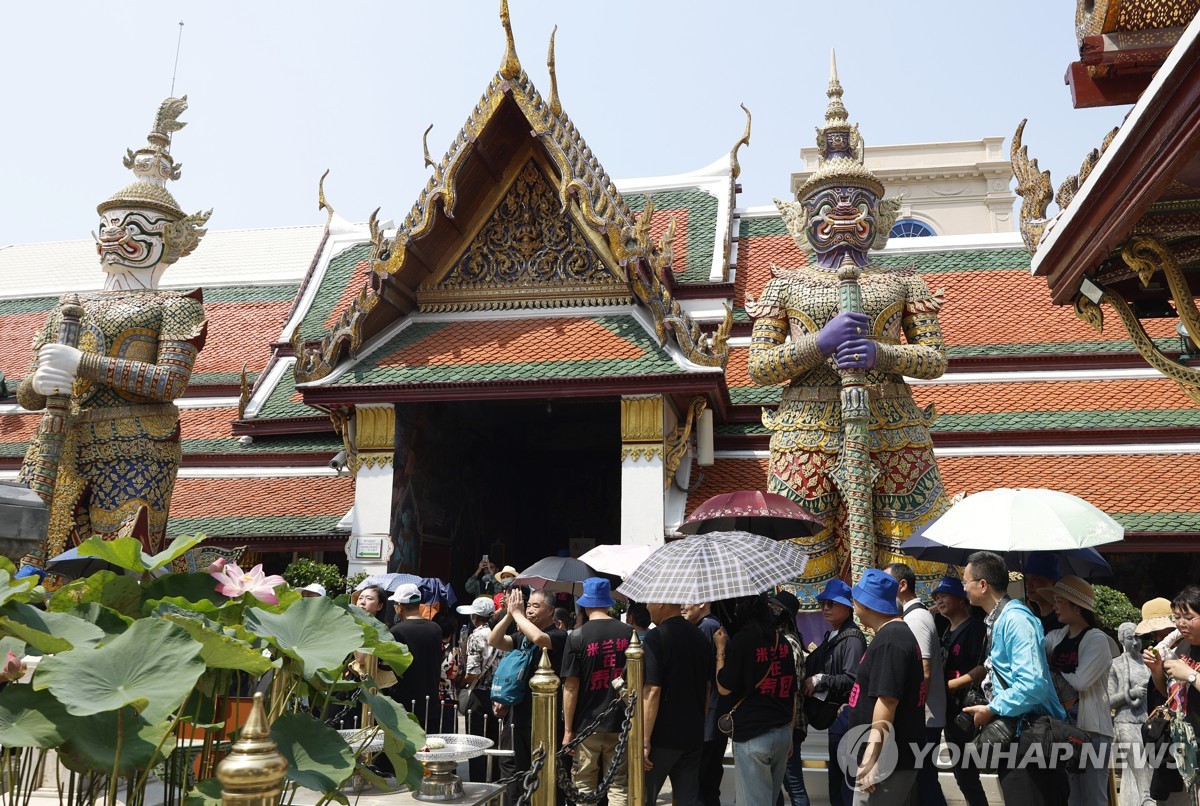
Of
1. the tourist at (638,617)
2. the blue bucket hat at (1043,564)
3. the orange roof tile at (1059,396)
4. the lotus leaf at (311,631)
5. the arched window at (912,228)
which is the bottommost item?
the lotus leaf at (311,631)

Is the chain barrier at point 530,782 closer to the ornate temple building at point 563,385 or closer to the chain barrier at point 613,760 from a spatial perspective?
the chain barrier at point 613,760

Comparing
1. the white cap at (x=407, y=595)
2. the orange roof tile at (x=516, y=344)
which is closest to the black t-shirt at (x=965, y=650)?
the white cap at (x=407, y=595)

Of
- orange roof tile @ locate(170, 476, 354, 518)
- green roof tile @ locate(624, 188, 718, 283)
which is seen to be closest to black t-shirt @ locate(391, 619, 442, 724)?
orange roof tile @ locate(170, 476, 354, 518)

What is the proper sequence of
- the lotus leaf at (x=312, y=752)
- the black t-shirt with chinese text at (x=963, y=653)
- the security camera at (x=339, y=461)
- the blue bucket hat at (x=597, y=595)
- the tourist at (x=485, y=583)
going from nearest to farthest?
the lotus leaf at (x=312, y=752), the black t-shirt with chinese text at (x=963, y=653), the blue bucket hat at (x=597, y=595), the tourist at (x=485, y=583), the security camera at (x=339, y=461)

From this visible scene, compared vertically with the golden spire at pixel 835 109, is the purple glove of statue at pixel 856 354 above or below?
below

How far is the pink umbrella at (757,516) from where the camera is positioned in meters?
7.04

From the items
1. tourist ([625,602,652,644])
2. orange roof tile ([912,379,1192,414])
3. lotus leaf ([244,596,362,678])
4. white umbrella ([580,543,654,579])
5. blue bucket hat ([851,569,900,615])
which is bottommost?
lotus leaf ([244,596,362,678])

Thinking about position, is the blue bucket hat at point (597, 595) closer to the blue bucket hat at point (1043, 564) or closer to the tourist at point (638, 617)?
the tourist at point (638, 617)

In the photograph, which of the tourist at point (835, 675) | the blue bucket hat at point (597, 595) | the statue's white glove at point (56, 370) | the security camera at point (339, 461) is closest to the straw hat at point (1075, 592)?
the tourist at point (835, 675)

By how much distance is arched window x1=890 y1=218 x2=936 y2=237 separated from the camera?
33469mm

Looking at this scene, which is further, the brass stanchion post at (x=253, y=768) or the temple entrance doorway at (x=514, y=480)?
the temple entrance doorway at (x=514, y=480)

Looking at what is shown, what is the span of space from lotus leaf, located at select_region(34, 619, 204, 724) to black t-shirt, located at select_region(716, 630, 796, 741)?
9.42 ft

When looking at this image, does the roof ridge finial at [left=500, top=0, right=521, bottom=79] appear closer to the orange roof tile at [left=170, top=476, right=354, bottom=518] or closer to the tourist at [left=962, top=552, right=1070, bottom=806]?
the orange roof tile at [left=170, top=476, right=354, bottom=518]

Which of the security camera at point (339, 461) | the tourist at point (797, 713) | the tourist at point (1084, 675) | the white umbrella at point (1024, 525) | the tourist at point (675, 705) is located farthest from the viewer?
the security camera at point (339, 461)
